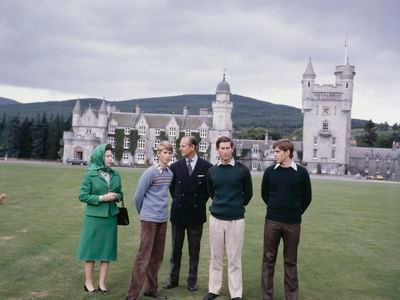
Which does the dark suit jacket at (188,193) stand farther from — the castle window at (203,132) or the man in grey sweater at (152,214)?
the castle window at (203,132)

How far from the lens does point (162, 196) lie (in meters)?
8.02

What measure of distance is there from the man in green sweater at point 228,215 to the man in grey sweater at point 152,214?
2.48 feet

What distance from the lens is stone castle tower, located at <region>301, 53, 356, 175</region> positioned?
271 feet

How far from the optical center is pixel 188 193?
8.41 m

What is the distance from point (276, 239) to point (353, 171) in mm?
87455

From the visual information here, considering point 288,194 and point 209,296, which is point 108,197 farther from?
point 288,194

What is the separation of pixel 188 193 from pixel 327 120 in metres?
78.2

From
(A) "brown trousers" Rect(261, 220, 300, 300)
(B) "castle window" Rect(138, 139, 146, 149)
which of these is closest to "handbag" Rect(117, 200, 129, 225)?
(A) "brown trousers" Rect(261, 220, 300, 300)

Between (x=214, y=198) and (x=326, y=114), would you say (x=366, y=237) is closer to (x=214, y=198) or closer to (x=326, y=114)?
(x=214, y=198)

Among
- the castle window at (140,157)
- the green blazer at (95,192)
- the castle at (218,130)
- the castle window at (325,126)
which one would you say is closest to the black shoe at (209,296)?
the green blazer at (95,192)

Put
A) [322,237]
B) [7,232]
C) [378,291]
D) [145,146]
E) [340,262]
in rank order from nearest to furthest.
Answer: [378,291], [340,262], [7,232], [322,237], [145,146]

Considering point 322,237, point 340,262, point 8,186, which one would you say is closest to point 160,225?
point 340,262

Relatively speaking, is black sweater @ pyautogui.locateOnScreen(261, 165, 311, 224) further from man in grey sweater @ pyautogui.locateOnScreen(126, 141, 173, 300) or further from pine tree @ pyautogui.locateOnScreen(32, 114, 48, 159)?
pine tree @ pyautogui.locateOnScreen(32, 114, 48, 159)

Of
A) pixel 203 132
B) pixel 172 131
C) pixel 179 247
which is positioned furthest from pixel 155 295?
pixel 172 131
